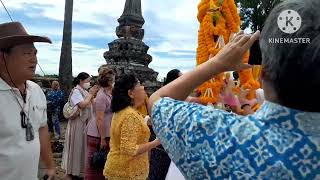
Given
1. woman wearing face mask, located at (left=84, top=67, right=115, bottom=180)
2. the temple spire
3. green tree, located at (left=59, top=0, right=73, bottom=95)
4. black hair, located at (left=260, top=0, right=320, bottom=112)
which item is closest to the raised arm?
black hair, located at (left=260, top=0, right=320, bottom=112)

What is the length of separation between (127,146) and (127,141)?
0.05 m

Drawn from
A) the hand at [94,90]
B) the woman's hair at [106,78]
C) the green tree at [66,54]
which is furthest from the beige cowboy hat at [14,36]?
the green tree at [66,54]

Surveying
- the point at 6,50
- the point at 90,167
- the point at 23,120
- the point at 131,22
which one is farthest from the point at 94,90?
the point at 131,22

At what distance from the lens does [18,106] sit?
3270 mm

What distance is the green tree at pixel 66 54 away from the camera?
1472cm

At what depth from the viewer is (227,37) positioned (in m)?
3.95

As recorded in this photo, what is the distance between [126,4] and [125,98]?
8.17 metres

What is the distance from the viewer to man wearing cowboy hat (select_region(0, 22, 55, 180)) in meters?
3.12

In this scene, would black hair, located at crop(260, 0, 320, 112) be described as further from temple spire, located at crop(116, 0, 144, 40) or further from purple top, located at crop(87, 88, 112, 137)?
temple spire, located at crop(116, 0, 144, 40)

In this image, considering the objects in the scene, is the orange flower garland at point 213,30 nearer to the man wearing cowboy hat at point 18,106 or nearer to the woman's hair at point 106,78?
the man wearing cowboy hat at point 18,106

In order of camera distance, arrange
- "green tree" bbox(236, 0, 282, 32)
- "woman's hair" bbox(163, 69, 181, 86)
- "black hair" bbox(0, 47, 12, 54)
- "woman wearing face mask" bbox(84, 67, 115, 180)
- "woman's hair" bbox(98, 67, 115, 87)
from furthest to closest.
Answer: "green tree" bbox(236, 0, 282, 32), "woman's hair" bbox(98, 67, 115, 87), "woman wearing face mask" bbox(84, 67, 115, 180), "woman's hair" bbox(163, 69, 181, 86), "black hair" bbox(0, 47, 12, 54)

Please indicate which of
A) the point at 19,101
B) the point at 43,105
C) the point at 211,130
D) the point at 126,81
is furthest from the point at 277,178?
the point at 126,81

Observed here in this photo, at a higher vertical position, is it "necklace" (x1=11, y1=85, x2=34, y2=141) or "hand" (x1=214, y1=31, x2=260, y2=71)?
"hand" (x1=214, y1=31, x2=260, y2=71)

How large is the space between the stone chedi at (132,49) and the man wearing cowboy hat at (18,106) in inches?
283
